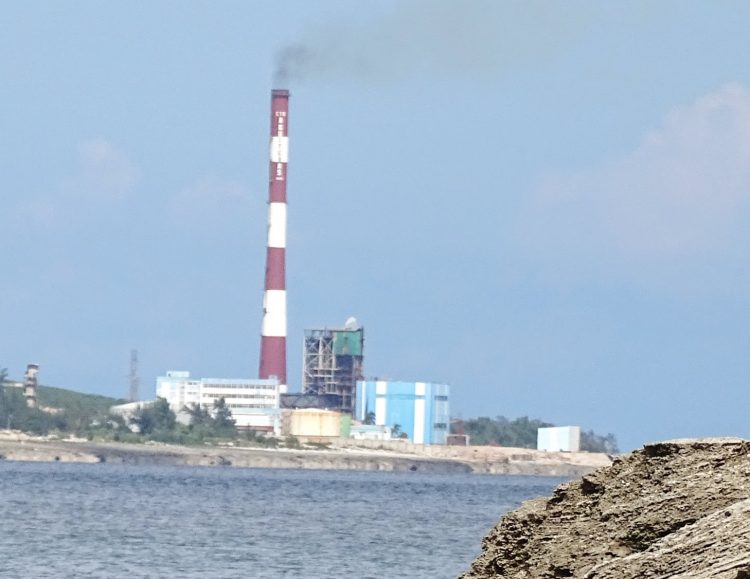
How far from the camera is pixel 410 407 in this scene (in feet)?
506

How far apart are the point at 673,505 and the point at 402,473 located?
143890mm

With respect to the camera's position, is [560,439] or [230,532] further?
[560,439]

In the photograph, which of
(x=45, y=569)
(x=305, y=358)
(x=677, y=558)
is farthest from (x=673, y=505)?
(x=305, y=358)

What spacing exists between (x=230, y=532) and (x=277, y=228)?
76.2 m

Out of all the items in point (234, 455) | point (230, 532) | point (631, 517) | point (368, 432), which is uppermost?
point (368, 432)

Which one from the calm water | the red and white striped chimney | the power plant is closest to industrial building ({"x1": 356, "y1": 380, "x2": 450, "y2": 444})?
the power plant

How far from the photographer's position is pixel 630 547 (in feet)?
25.5

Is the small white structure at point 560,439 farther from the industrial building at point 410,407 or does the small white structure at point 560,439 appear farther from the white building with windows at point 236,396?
the white building with windows at point 236,396

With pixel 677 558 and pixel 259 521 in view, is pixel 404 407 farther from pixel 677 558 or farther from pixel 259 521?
pixel 677 558

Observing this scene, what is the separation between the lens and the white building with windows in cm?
14512

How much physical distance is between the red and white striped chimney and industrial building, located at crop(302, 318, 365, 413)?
1709 cm

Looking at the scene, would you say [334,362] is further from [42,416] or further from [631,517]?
[631,517]

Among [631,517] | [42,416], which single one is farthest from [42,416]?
[631,517]

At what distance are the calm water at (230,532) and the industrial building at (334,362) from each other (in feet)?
197
